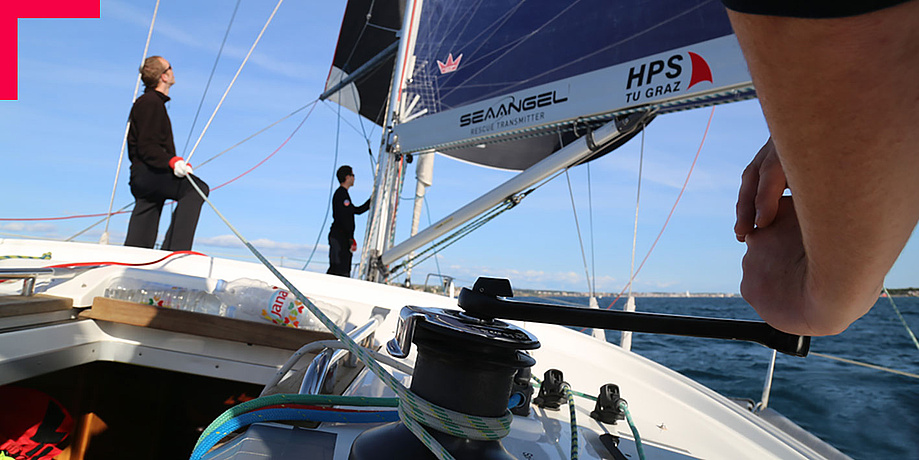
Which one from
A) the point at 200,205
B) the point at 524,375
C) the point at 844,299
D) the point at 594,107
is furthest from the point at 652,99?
the point at 200,205

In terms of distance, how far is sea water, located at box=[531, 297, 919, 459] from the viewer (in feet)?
13.6

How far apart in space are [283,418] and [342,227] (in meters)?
3.40

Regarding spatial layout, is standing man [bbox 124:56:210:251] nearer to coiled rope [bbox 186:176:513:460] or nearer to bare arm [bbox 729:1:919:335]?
coiled rope [bbox 186:176:513:460]

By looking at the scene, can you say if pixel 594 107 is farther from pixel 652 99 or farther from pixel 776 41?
pixel 776 41

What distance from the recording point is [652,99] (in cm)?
178

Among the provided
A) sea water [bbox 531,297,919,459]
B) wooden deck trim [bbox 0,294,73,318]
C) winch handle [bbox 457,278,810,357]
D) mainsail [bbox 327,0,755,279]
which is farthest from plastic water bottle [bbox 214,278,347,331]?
mainsail [bbox 327,0,755,279]

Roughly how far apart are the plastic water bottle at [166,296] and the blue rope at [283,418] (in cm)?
82

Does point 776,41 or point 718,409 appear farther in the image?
point 718,409

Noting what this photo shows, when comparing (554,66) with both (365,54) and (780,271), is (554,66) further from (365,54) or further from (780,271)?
(365,54)

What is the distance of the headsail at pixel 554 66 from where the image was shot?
1.70 meters

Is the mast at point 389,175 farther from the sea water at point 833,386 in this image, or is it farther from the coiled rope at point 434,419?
the coiled rope at point 434,419

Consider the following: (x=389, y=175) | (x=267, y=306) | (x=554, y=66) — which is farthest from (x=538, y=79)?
(x=267, y=306)

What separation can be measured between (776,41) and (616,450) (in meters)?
0.69

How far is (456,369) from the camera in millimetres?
433
